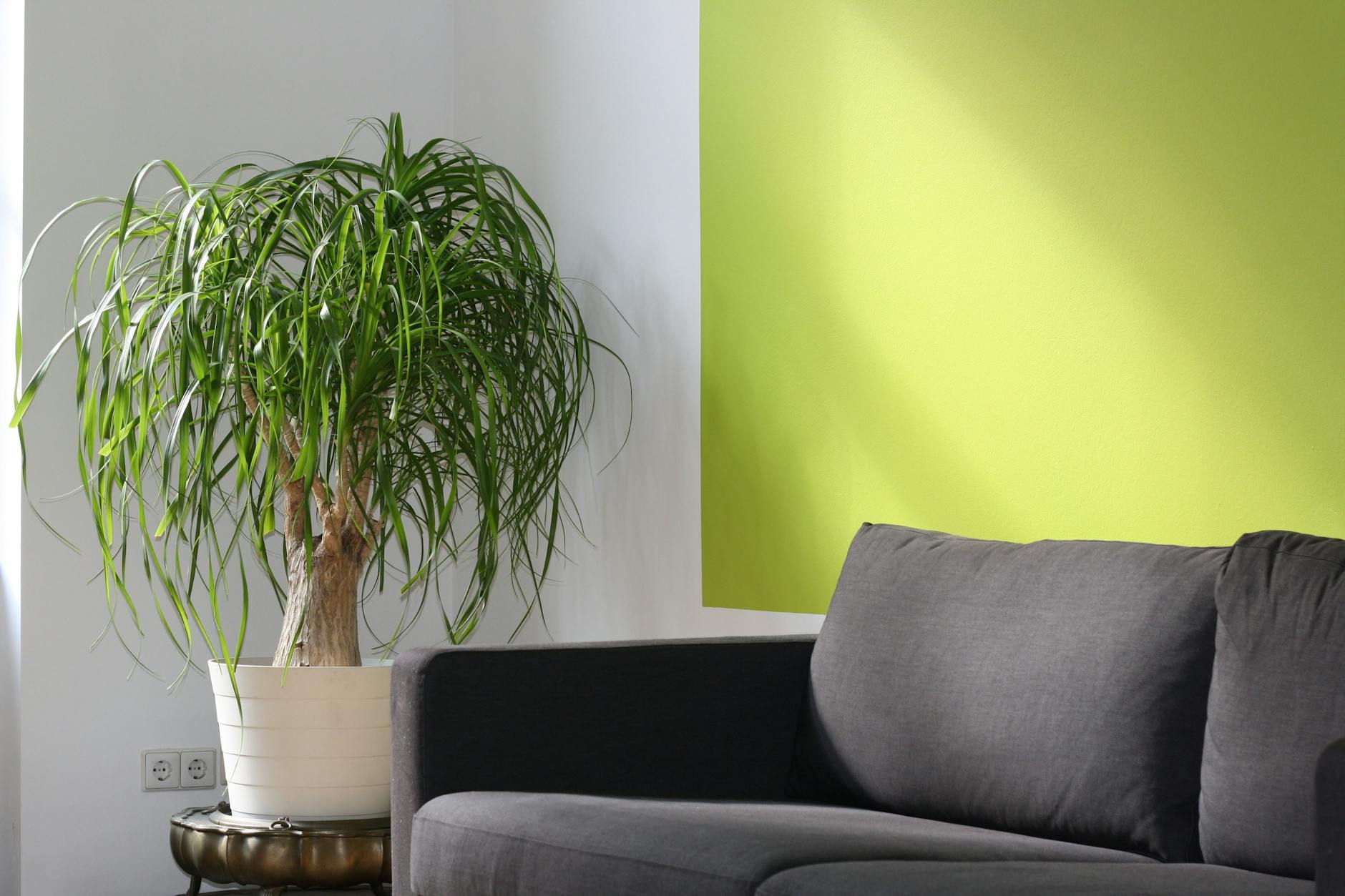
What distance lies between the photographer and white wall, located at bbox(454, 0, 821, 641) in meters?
3.21

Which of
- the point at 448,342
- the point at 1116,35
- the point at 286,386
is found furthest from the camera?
the point at 448,342

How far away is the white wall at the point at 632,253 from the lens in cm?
321

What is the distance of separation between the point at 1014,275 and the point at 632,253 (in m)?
1.21

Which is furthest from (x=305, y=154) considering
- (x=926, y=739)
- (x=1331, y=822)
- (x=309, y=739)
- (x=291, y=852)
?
(x=1331, y=822)

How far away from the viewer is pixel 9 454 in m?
3.67

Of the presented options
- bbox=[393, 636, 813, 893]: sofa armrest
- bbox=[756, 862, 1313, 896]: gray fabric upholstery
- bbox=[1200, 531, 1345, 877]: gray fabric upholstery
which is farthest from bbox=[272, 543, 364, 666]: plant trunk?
bbox=[1200, 531, 1345, 877]: gray fabric upholstery

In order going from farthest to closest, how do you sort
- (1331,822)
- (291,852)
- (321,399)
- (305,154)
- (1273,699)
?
(305,154)
(291,852)
(321,399)
(1273,699)
(1331,822)

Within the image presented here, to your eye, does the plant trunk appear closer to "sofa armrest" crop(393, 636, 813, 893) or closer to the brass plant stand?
the brass plant stand

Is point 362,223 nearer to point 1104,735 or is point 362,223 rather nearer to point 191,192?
point 191,192

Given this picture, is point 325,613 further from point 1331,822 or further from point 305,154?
point 1331,822

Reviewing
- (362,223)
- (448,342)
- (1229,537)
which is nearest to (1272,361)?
(1229,537)

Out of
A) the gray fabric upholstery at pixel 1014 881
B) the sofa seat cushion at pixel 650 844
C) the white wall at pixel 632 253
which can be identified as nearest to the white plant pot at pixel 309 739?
the white wall at pixel 632 253

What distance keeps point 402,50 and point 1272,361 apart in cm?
281

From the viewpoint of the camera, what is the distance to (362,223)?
2.95 m
